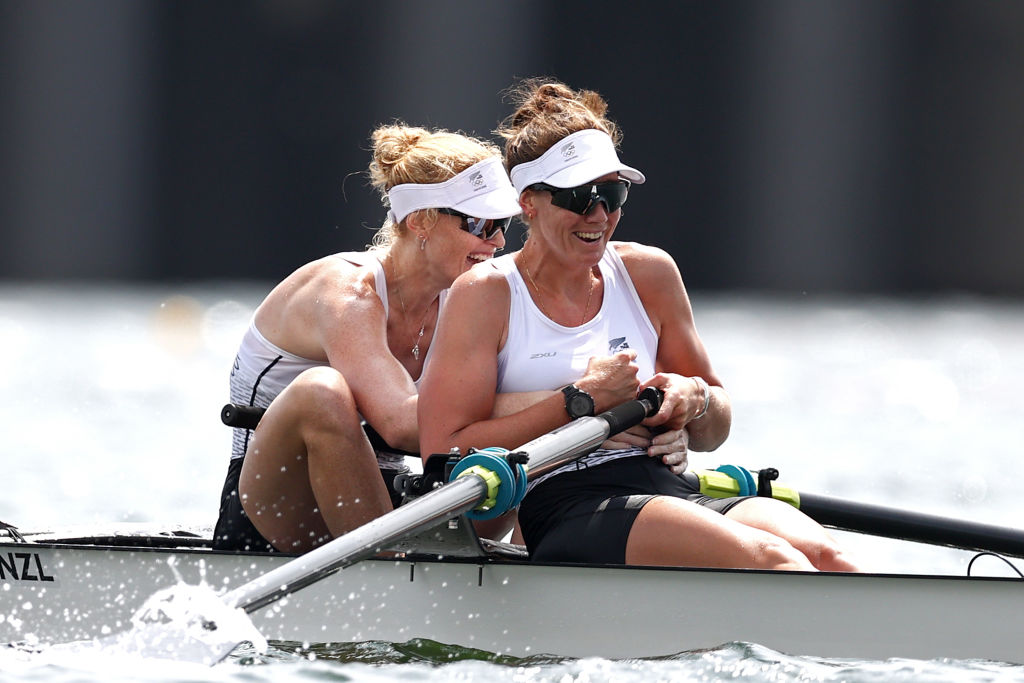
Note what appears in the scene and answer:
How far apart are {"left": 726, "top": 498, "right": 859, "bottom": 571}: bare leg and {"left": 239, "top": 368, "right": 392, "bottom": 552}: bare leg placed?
3.66ft

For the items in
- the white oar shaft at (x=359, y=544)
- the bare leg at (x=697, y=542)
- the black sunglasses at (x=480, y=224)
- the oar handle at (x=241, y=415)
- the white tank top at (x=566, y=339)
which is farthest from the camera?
the black sunglasses at (x=480, y=224)

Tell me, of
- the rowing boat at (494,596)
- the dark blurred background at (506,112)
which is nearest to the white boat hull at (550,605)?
the rowing boat at (494,596)

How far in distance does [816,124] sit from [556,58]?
213 inches

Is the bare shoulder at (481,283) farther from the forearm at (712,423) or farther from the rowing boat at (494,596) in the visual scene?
the forearm at (712,423)

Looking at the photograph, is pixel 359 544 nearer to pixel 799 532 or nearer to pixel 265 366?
pixel 265 366

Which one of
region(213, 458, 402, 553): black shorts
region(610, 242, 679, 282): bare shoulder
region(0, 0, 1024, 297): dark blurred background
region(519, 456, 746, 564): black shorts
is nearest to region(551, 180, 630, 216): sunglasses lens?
region(610, 242, 679, 282): bare shoulder

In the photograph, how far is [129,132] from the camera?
28156 millimetres

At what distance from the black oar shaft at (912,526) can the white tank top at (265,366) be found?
4.82 feet

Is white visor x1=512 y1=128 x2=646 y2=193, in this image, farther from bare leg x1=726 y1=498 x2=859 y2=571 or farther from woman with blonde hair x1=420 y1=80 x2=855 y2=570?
bare leg x1=726 y1=498 x2=859 y2=571

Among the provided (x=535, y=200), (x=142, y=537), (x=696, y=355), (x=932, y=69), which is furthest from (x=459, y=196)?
(x=932, y=69)

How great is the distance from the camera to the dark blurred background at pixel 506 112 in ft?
90.4

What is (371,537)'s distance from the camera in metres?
3.68

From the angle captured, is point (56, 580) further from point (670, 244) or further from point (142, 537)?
point (670, 244)

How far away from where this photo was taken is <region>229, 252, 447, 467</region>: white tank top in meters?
4.59
